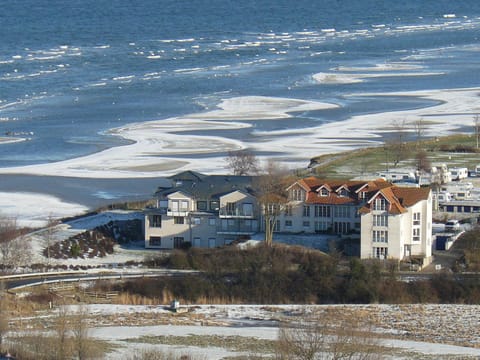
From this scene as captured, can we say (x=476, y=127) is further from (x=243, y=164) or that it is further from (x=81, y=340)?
(x=81, y=340)

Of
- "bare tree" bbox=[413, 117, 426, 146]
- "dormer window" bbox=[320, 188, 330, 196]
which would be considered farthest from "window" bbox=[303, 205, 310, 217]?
"bare tree" bbox=[413, 117, 426, 146]

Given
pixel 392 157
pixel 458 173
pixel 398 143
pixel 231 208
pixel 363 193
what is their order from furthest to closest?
pixel 398 143 → pixel 392 157 → pixel 458 173 → pixel 231 208 → pixel 363 193

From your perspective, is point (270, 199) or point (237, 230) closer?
point (270, 199)

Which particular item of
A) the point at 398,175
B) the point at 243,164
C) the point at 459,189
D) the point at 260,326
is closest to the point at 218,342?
the point at 260,326

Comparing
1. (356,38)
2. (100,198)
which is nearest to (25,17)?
(356,38)

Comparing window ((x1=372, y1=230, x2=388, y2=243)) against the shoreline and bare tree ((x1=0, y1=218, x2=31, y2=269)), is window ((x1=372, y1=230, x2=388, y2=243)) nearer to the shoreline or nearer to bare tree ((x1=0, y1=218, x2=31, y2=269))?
bare tree ((x1=0, y1=218, x2=31, y2=269))

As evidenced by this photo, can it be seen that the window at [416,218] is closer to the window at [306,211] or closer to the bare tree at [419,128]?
the window at [306,211]
